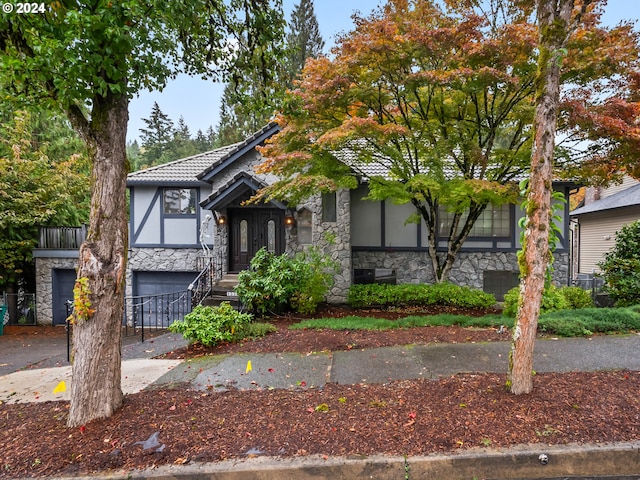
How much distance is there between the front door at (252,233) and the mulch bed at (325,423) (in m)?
7.17

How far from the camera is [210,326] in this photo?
6.31 metres

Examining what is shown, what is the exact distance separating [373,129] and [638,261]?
6700 mm

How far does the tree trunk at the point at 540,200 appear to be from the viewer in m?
3.40

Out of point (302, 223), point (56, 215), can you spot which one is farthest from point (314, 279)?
point (56, 215)

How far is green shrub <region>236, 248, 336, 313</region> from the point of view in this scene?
27.8 feet

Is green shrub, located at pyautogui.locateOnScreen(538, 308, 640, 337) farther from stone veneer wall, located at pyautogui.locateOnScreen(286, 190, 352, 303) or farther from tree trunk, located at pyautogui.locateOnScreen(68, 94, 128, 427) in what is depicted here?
tree trunk, located at pyautogui.locateOnScreen(68, 94, 128, 427)

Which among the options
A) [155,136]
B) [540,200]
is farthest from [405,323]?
[155,136]

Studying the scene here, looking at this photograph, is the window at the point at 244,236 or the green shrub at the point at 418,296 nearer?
the green shrub at the point at 418,296

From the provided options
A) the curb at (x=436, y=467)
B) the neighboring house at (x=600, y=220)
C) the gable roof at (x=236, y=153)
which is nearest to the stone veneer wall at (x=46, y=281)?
the gable roof at (x=236, y=153)

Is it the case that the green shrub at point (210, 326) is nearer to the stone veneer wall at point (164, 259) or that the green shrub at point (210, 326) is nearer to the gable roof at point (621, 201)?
the stone veneer wall at point (164, 259)

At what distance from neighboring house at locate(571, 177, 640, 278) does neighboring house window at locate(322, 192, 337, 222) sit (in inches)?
414

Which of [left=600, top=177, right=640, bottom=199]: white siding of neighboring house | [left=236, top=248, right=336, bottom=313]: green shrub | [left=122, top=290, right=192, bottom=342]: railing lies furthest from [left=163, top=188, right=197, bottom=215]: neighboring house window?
[left=600, top=177, right=640, bottom=199]: white siding of neighboring house

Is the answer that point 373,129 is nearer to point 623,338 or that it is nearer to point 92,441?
point 623,338

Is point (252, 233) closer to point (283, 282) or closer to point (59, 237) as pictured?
point (283, 282)
